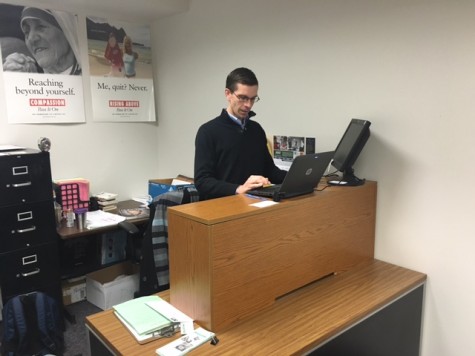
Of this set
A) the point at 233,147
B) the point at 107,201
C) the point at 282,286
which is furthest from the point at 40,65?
the point at 282,286

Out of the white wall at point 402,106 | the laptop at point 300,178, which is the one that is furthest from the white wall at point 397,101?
the laptop at point 300,178

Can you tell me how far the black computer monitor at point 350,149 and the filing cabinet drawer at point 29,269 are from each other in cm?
194

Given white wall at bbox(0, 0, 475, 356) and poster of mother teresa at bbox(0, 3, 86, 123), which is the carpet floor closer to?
white wall at bbox(0, 0, 475, 356)

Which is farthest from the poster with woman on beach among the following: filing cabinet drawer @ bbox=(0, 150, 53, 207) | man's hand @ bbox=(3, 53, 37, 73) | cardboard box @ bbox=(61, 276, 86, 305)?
cardboard box @ bbox=(61, 276, 86, 305)

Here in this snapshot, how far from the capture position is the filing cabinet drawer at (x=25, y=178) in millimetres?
2393

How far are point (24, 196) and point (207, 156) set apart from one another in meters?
1.34

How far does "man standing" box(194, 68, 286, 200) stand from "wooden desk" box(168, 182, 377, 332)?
23 cm

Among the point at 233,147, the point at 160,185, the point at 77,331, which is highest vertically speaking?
the point at 233,147

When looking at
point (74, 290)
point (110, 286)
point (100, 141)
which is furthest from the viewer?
point (100, 141)

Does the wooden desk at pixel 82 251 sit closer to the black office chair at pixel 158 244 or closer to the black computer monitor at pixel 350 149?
the black office chair at pixel 158 244

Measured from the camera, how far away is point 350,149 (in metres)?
1.96

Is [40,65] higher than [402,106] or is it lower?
higher

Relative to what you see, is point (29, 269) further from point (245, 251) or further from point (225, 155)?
point (245, 251)

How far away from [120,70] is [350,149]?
2294mm
